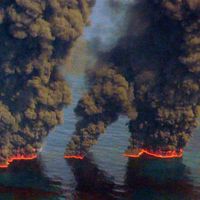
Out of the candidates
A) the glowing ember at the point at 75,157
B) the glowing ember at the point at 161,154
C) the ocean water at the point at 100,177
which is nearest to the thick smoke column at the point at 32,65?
the ocean water at the point at 100,177

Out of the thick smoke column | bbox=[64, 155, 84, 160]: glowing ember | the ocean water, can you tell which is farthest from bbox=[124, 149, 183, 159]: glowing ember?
the thick smoke column

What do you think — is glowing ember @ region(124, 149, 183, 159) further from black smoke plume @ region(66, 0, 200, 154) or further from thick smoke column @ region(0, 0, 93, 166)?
thick smoke column @ region(0, 0, 93, 166)

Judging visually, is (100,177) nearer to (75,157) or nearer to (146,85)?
(75,157)

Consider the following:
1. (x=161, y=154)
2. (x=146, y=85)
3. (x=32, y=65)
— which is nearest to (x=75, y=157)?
(x=161, y=154)

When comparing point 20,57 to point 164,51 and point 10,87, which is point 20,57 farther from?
point 164,51

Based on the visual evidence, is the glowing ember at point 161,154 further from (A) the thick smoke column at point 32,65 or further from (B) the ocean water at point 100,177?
(A) the thick smoke column at point 32,65

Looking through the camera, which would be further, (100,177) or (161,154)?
(161,154)
